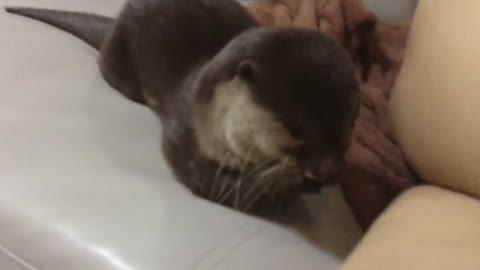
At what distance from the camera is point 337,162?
979 mm

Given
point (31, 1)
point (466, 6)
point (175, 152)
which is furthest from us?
point (31, 1)

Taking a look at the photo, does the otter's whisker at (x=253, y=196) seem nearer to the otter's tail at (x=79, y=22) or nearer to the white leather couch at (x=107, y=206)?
the white leather couch at (x=107, y=206)

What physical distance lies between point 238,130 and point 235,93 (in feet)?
0.15

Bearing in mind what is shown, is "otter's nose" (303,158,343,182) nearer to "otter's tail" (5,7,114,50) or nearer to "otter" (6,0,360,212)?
"otter" (6,0,360,212)

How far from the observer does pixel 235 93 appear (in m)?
1.02

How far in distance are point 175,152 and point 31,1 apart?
53cm

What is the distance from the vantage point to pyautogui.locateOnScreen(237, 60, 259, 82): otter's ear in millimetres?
975

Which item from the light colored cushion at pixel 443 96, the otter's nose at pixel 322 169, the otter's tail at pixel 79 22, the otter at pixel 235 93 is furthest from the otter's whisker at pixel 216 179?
the otter's tail at pixel 79 22

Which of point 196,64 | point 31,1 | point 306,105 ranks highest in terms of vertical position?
point 306,105

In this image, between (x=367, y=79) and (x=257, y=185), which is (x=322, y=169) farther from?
(x=367, y=79)

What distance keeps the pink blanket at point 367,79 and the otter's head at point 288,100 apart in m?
0.10

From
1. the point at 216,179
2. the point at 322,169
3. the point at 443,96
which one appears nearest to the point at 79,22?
the point at 216,179

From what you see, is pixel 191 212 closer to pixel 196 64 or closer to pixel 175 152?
pixel 175 152

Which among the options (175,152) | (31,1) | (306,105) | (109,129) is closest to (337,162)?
(306,105)
